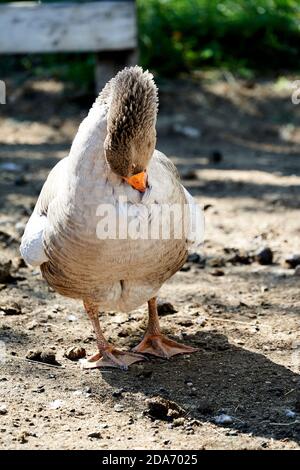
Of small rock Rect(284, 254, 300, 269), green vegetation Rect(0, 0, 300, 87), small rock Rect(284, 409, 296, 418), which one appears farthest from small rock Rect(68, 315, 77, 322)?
green vegetation Rect(0, 0, 300, 87)

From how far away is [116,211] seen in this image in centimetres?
442

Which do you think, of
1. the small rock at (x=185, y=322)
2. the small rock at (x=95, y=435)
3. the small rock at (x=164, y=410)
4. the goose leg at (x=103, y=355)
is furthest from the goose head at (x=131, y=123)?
the small rock at (x=185, y=322)

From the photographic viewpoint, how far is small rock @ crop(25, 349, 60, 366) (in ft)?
16.1

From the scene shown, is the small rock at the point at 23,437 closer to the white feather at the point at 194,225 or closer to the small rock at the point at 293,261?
the white feather at the point at 194,225

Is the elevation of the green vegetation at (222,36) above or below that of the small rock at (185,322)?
above

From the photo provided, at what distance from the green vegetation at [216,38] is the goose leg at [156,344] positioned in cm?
648

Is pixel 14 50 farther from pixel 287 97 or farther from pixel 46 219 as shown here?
pixel 46 219

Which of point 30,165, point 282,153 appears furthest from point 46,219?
point 282,153

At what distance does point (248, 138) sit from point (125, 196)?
5.97 meters

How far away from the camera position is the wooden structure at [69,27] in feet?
34.3

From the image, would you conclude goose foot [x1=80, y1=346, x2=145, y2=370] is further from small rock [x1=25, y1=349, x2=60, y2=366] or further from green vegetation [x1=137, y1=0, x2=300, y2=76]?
green vegetation [x1=137, y1=0, x2=300, y2=76]

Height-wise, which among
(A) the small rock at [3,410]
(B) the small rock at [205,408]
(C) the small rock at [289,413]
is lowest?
(A) the small rock at [3,410]

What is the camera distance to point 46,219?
4.87 metres

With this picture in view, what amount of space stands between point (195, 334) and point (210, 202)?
8.87 ft
